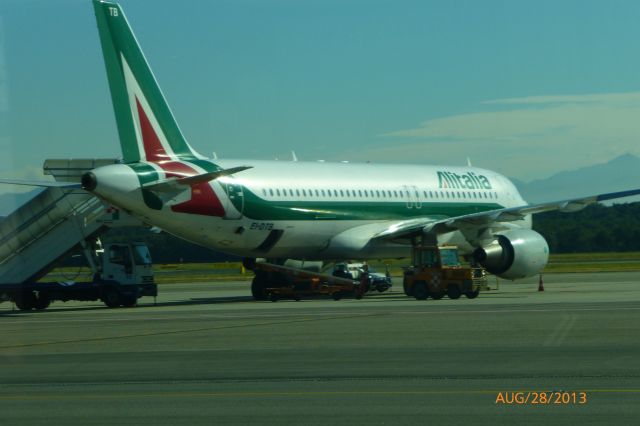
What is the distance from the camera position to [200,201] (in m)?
36.7

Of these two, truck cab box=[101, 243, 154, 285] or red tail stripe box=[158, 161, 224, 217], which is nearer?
red tail stripe box=[158, 161, 224, 217]

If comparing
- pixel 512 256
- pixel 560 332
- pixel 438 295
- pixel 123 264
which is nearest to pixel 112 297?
pixel 123 264

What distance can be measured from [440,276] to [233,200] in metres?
7.45

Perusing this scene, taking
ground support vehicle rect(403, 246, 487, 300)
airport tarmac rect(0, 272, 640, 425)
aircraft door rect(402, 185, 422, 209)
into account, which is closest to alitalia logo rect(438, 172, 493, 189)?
aircraft door rect(402, 185, 422, 209)

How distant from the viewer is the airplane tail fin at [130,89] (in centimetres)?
3581

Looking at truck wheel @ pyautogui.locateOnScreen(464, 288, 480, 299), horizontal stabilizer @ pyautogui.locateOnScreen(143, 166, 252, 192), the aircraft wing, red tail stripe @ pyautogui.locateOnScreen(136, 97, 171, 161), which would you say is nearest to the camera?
horizontal stabilizer @ pyautogui.locateOnScreen(143, 166, 252, 192)

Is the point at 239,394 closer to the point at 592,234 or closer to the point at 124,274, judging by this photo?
the point at 124,274

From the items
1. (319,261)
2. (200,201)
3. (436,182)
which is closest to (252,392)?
(200,201)

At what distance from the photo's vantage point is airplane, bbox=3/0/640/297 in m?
35.8

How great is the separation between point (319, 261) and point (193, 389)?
28.4m

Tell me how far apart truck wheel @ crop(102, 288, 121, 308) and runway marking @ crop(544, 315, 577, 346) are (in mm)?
16911

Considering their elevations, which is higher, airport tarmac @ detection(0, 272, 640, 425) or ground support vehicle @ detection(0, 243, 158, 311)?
ground support vehicle @ detection(0, 243, 158, 311)

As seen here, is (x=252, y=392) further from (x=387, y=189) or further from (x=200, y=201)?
(x=387, y=189)

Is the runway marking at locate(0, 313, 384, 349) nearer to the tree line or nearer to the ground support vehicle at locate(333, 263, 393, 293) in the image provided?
the ground support vehicle at locate(333, 263, 393, 293)
